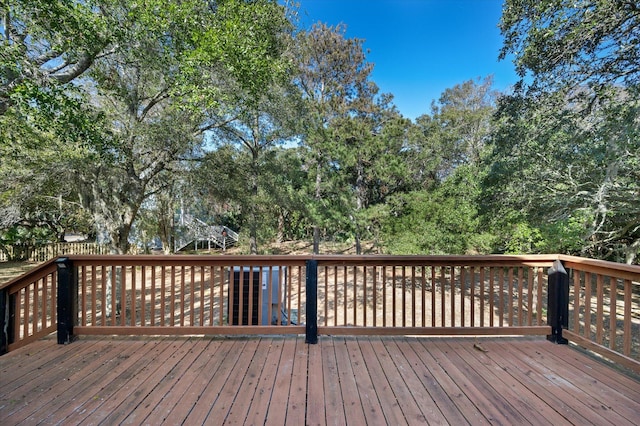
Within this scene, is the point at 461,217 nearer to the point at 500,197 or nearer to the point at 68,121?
the point at 500,197

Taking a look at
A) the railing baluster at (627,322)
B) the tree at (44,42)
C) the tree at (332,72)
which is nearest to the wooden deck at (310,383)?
the railing baluster at (627,322)

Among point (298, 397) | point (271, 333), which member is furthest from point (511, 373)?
point (271, 333)

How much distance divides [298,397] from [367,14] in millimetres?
9962

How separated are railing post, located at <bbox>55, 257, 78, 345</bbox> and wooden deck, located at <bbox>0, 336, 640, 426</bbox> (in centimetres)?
12

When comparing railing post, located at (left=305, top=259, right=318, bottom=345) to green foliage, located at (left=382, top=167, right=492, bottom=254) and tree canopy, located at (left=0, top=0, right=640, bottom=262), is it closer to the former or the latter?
tree canopy, located at (left=0, top=0, right=640, bottom=262)

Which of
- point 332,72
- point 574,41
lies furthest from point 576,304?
point 332,72

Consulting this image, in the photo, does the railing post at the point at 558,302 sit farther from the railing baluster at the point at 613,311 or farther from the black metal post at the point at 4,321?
the black metal post at the point at 4,321

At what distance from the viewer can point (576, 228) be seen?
609 centimetres

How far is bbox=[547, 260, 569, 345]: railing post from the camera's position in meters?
2.64

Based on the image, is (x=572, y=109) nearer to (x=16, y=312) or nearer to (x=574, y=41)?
(x=574, y=41)

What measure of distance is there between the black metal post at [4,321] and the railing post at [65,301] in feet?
1.16

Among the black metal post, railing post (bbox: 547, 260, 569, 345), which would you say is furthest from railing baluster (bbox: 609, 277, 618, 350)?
the black metal post

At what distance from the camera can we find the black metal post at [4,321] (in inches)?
96.0

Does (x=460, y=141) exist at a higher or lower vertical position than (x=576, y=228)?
higher
